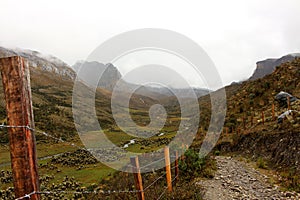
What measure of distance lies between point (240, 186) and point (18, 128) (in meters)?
8.69

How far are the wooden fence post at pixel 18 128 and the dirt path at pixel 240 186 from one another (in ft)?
21.2

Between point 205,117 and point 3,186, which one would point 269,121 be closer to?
point 205,117

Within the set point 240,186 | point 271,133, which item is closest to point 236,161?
point 271,133

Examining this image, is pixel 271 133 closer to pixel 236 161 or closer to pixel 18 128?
pixel 236 161

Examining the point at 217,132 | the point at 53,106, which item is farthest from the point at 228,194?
the point at 53,106

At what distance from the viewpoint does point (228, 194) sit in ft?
28.9

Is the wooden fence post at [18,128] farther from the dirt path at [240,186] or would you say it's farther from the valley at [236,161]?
the dirt path at [240,186]

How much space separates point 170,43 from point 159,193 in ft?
21.8

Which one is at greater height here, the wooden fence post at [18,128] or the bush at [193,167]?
the wooden fence post at [18,128]

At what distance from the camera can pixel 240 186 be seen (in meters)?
9.67

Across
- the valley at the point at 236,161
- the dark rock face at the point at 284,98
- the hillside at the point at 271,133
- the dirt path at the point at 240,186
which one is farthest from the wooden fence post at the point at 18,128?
the dark rock face at the point at 284,98

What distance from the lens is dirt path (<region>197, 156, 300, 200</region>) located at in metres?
8.67

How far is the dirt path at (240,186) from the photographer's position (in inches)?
341

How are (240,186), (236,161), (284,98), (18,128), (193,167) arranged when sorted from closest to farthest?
(18,128) < (240,186) < (193,167) < (236,161) < (284,98)
